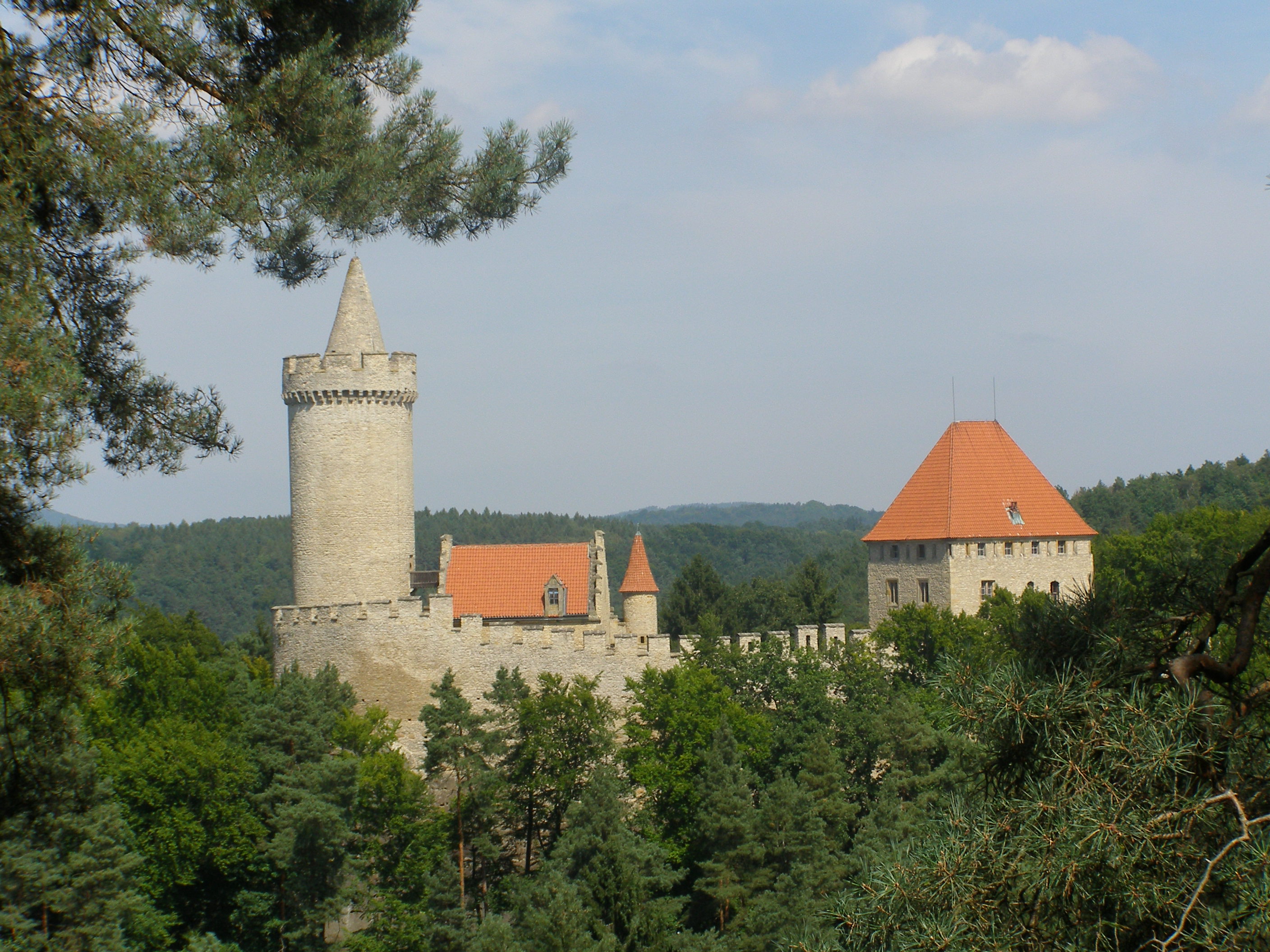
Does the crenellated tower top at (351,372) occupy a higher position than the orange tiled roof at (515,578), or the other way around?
the crenellated tower top at (351,372)

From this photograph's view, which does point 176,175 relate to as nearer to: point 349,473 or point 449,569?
point 349,473

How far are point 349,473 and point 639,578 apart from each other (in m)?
7.50

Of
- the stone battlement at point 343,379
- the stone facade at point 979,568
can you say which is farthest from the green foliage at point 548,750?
the stone facade at point 979,568

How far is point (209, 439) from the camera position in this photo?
9289mm

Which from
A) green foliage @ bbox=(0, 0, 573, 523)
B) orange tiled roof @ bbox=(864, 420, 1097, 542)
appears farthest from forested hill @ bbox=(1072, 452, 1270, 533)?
green foliage @ bbox=(0, 0, 573, 523)

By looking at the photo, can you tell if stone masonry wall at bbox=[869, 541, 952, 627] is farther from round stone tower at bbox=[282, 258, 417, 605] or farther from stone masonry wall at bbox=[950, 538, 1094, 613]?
round stone tower at bbox=[282, 258, 417, 605]

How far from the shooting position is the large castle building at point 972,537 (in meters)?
30.6

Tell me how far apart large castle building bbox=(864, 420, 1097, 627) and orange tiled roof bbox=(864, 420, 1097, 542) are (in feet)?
0.08

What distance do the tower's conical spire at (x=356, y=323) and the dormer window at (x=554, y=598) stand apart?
6.19 m

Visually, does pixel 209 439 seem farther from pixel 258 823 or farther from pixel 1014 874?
pixel 258 823

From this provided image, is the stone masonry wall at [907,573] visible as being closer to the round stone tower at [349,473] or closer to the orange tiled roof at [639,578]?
the orange tiled roof at [639,578]

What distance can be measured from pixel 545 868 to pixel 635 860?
61.6 inches

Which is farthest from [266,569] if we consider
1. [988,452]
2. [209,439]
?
[209,439]

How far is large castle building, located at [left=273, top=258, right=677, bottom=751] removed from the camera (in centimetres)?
2612
